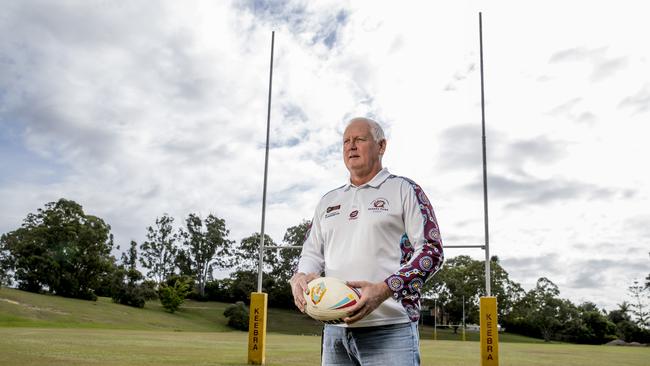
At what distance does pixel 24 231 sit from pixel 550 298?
5065cm

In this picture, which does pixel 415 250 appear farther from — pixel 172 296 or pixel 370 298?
pixel 172 296

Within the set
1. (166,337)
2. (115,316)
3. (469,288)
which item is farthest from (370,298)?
(469,288)

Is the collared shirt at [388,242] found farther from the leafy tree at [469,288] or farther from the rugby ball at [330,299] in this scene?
the leafy tree at [469,288]

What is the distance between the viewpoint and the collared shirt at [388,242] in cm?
207

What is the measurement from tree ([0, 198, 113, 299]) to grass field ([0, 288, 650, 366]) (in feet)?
10.2

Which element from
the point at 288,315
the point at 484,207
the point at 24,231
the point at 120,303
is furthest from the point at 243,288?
the point at 484,207

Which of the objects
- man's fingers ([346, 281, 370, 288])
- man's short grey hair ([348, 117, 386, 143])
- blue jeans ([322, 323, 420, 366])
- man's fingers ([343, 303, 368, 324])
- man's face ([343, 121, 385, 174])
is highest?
man's short grey hair ([348, 117, 386, 143])

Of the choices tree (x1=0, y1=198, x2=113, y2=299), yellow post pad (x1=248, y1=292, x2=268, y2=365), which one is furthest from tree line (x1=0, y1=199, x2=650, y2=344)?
yellow post pad (x1=248, y1=292, x2=268, y2=365)

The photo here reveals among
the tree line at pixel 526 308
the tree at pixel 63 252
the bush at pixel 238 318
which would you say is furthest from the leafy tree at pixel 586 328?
the tree at pixel 63 252

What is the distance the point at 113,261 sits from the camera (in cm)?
4962

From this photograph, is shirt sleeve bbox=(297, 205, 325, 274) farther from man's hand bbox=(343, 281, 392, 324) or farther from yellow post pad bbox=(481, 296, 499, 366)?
yellow post pad bbox=(481, 296, 499, 366)

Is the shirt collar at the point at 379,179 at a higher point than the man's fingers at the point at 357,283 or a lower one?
higher

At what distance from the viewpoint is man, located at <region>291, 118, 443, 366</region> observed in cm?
206

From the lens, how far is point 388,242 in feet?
7.18
